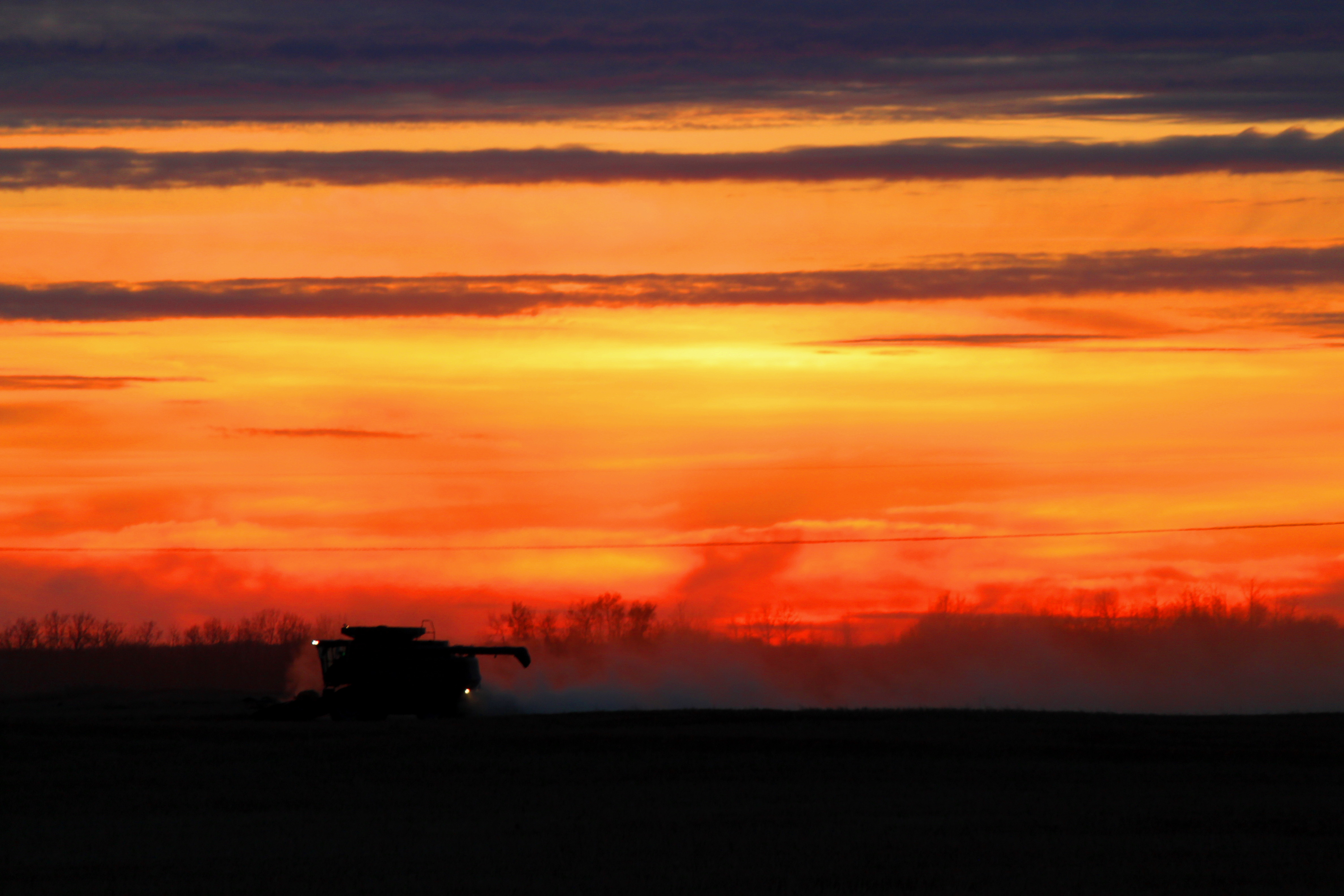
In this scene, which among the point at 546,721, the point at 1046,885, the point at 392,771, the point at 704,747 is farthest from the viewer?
the point at 546,721

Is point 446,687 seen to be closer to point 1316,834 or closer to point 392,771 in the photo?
point 392,771

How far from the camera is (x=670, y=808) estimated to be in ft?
114

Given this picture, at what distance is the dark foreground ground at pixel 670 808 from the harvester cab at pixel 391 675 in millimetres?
7468

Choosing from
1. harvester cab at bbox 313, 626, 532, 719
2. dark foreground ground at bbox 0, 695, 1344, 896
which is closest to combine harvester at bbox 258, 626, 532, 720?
harvester cab at bbox 313, 626, 532, 719

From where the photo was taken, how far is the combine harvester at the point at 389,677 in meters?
67.6

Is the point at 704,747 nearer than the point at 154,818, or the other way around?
the point at 154,818

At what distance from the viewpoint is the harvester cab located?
67.8 meters

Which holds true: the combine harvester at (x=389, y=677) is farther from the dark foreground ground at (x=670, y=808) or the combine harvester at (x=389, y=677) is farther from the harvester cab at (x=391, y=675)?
the dark foreground ground at (x=670, y=808)

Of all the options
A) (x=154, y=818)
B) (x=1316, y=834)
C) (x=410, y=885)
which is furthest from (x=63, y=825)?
(x=1316, y=834)

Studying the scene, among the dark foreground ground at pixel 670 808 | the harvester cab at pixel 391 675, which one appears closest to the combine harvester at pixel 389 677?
the harvester cab at pixel 391 675

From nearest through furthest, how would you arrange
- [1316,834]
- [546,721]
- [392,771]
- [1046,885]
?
[1046,885]
[1316,834]
[392,771]
[546,721]

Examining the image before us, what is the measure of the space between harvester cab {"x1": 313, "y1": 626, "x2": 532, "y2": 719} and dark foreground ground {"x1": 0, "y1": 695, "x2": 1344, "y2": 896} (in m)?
7.47

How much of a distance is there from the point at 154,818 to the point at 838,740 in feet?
81.8

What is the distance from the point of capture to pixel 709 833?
30.3 m
